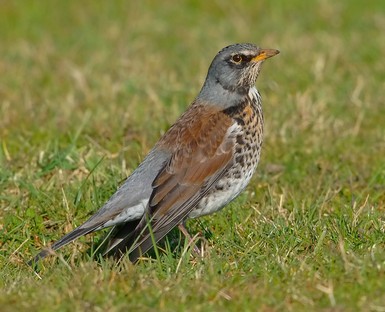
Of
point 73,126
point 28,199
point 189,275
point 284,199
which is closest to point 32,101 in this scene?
point 73,126

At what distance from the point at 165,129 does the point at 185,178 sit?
2733 millimetres

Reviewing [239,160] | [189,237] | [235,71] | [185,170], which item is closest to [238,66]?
[235,71]

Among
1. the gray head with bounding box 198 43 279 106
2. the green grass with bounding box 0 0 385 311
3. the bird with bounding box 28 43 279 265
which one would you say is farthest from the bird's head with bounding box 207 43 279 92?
the green grass with bounding box 0 0 385 311

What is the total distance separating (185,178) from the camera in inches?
252

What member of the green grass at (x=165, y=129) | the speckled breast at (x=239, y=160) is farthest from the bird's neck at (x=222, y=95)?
the green grass at (x=165, y=129)

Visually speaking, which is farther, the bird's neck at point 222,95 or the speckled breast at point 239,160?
the bird's neck at point 222,95

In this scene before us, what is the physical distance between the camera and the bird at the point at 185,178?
20.4 ft

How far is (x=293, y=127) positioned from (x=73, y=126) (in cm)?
211

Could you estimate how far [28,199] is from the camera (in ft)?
24.5

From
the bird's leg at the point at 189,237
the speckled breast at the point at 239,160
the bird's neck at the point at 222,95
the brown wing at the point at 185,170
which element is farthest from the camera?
the bird's neck at the point at 222,95

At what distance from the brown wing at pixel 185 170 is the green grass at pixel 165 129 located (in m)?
0.21

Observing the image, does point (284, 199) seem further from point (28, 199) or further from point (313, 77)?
point (313, 77)

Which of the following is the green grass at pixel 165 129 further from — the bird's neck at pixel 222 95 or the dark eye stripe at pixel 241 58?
the dark eye stripe at pixel 241 58

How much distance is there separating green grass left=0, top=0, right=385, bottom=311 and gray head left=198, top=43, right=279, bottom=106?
2.95 feet
